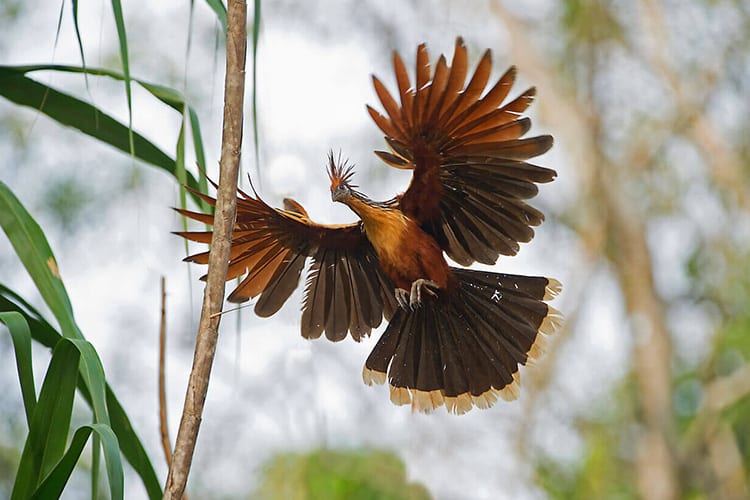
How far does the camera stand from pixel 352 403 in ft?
19.7

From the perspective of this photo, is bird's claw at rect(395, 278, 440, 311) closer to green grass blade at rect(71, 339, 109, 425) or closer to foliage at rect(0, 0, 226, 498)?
foliage at rect(0, 0, 226, 498)

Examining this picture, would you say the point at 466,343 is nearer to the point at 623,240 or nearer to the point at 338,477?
the point at 338,477

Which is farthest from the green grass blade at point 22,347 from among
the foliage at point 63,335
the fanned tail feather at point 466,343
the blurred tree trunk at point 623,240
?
the blurred tree trunk at point 623,240

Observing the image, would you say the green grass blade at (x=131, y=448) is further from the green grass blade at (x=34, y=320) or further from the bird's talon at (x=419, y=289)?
the bird's talon at (x=419, y=289)

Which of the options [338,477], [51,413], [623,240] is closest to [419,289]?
[51,413]

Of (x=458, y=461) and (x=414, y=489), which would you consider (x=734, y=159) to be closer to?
(x=458, y=461)

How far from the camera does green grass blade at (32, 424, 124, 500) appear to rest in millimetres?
1119

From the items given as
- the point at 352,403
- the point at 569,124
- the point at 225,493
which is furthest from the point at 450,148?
the point at 569,124

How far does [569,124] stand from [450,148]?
211 inches

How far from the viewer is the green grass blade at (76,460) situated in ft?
3.67

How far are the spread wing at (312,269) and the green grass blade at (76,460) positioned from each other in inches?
31.4

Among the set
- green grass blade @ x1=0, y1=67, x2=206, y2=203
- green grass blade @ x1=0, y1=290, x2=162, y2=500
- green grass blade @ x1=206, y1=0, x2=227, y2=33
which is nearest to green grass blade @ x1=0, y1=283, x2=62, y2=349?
green grass blade @ x1=0, y1=290, x2=162, y2=500

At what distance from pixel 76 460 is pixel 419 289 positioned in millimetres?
957

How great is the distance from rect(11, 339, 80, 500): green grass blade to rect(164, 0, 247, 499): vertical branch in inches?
7.5
